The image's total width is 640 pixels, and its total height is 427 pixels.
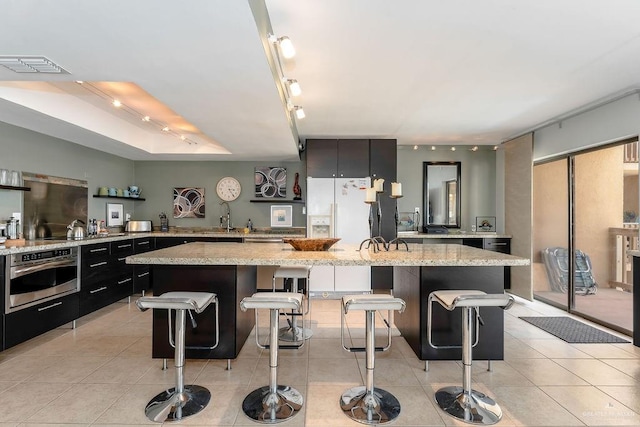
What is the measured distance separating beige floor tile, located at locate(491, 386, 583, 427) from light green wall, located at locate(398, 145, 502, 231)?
373 cm

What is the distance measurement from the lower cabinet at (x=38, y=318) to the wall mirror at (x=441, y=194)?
5.11 metres

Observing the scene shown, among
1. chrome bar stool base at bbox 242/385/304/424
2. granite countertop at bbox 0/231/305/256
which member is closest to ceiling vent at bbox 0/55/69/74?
granite countertop at bbox 0/231/305/256

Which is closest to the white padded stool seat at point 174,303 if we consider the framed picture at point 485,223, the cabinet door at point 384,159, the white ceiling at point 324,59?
the white ceiling at point 324,59

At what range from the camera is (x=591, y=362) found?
9.05 ft

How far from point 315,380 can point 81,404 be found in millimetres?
1532

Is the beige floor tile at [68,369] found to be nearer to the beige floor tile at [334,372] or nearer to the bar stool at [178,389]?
the bar stool at [178,389]

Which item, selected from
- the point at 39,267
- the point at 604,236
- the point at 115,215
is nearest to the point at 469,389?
the point at 604,236

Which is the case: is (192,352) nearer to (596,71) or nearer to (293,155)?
(293,155)

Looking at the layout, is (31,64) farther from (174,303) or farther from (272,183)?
(272,183)

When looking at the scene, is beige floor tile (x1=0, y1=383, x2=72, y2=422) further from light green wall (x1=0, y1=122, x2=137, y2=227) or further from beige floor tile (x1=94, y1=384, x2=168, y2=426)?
light green wall (x1=0, y1=122, x2=137, y2=227)

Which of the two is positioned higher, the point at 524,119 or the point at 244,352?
the point at 524,119

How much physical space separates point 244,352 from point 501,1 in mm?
3147

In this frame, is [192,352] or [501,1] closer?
[501,1]

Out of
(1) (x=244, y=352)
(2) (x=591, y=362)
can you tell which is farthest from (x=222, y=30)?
(2) (x=591, y=362)
